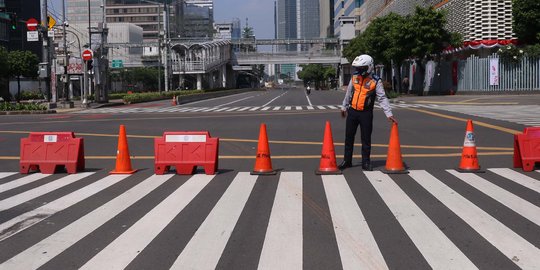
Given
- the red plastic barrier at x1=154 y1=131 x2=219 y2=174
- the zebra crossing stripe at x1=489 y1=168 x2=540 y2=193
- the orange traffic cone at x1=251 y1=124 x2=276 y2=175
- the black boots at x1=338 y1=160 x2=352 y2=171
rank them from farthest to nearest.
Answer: the black boots at x1=338 y1=160 x2=352 y2=171 < the red plastic barrier at x1=154 y1=131 x2=219 y2=174 < the orange traffic cone at x1=251 y1=124 x2=276 y2=175 < the zebra crossing stripe at x1=489 y1=168 x2=540 y2=193

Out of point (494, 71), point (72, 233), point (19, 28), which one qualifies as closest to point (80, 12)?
point (19, 28)

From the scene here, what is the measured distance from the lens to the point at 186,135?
34.4 ft

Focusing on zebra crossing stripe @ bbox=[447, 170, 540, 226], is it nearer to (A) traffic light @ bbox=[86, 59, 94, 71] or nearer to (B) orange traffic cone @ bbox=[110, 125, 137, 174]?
(B) orange traffic cone @ bbox=[110, 125, 137, 174]

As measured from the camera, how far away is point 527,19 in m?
37.1

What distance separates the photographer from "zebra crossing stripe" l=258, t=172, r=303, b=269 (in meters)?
5.51

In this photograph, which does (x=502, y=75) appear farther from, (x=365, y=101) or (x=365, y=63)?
(x=365, y=63)

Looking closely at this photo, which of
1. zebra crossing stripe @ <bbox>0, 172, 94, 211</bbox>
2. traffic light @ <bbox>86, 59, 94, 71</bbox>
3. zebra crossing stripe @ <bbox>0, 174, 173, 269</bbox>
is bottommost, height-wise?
zebra crossing stripe @ <bbox>0, 174, 173, 269</bbox>

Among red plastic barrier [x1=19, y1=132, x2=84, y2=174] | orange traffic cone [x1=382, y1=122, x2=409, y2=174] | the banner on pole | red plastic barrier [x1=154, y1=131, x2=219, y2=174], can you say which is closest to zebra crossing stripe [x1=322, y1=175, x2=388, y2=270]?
orange traffic cone [x1=382, y1=122, x2=409, y2=174]

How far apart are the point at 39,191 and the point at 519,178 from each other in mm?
7672

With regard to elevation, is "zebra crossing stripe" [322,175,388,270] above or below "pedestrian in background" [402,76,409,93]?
below

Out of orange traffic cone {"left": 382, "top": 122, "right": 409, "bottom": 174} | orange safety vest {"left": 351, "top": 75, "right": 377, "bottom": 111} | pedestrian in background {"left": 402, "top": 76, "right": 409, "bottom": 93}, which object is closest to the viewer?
orange traffic cone {"left": 382, "top": 122, "right": 409, "bottom": 174}

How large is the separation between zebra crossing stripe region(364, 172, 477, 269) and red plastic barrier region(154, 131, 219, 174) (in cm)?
292

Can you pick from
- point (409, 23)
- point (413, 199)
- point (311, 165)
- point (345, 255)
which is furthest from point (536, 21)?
point (345, 255)

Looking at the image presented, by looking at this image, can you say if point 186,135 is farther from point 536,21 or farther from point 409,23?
point 409,23
